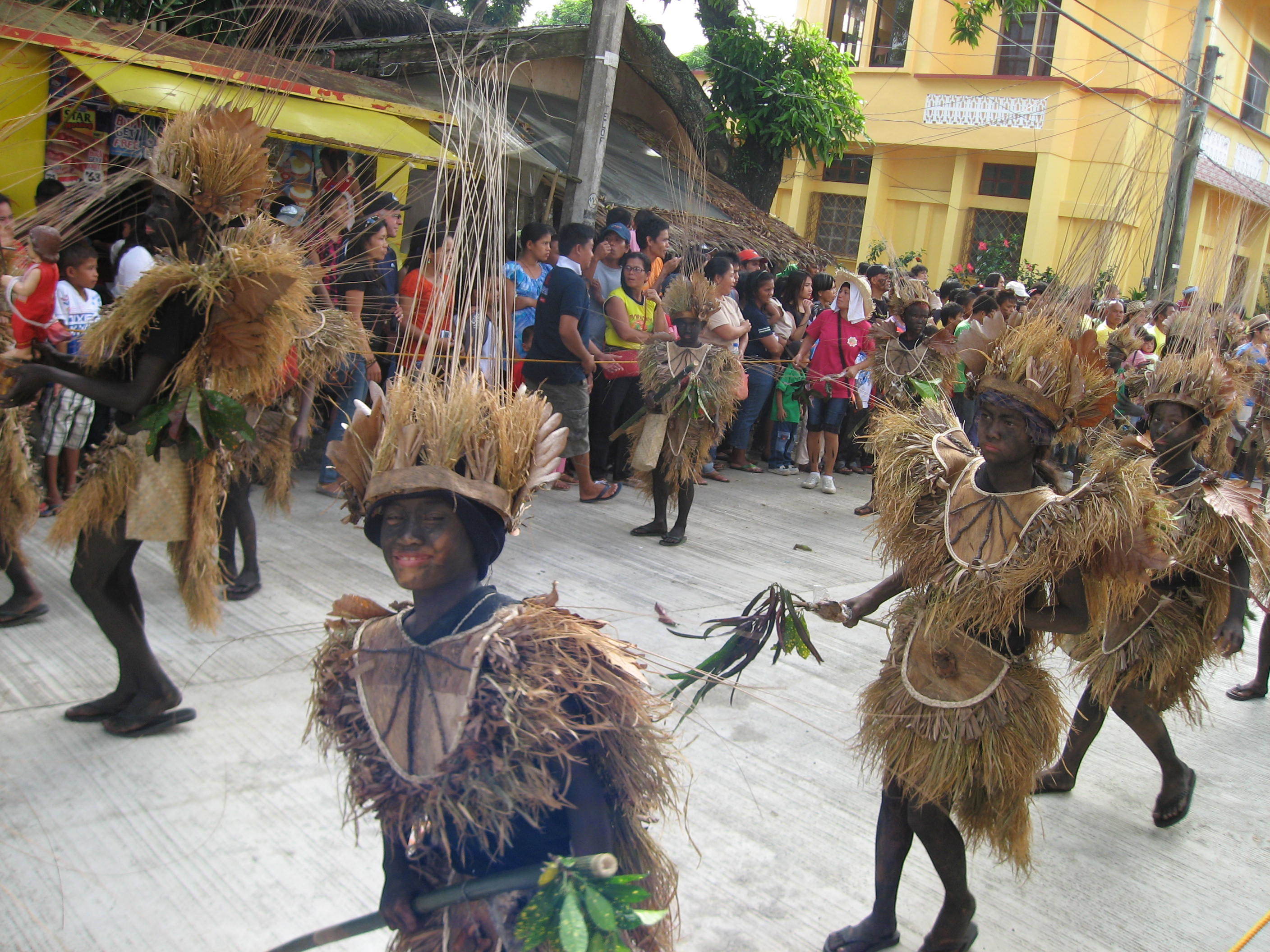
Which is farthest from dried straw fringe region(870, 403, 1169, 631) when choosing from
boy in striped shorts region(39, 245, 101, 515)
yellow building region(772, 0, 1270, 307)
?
yellow building region(772, 0, 1270, 307)

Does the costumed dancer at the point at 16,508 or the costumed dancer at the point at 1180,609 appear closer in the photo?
the costumed dancer at the point at 1180,609

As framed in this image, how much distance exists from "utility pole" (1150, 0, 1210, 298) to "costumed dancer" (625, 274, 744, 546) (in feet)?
8.71

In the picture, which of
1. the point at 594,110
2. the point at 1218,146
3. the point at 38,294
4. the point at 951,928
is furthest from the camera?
the point at 1218,146

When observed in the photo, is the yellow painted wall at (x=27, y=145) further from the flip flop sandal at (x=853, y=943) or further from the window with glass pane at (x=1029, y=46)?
the window with glass pane at (x=1029, y=46)

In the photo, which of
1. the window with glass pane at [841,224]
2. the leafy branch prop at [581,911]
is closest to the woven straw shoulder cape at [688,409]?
the leafy branch prop at [581,911]

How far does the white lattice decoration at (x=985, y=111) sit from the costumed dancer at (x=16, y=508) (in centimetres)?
1942

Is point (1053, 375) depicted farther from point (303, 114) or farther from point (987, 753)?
point (303, 114)

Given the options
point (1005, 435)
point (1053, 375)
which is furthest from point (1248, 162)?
point (1005, 435)

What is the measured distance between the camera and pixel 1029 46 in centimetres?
1953

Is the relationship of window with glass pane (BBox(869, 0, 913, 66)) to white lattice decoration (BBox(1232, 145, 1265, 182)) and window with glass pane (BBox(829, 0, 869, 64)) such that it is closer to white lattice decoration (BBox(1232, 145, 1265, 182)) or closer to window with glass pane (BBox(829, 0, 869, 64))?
window with glass pane (BBox(829, 0, 869, 64))

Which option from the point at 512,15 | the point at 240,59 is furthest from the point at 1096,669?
the point at 512,15

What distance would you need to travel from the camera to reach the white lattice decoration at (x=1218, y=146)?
17938mm

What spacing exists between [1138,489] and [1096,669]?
1233 millimetres

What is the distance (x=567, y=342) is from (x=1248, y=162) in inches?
754
